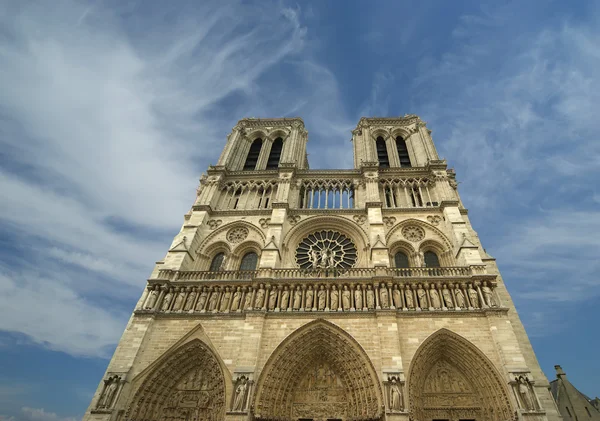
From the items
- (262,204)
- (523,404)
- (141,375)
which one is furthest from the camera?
(262,204)

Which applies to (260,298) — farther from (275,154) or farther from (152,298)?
(275,154)

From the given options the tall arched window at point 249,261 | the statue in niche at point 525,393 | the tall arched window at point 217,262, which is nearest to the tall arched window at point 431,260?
the statue in niche at point 525,393

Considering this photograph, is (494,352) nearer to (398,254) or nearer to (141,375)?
(398,254)

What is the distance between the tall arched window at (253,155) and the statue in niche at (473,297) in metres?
15.1

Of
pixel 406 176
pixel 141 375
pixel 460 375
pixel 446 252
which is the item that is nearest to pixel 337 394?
pixel 460 375

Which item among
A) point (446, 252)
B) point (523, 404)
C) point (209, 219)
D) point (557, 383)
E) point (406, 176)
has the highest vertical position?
point (406, 176)

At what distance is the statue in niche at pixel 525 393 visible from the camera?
988 cm

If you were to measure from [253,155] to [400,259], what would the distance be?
12878 mm

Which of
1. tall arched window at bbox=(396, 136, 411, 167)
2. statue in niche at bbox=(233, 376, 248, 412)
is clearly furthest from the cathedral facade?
tall arched window at bbox=(396, 136, 411, 167)

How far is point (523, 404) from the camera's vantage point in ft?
32.6

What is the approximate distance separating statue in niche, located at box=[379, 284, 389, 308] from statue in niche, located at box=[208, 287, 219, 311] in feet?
22.9

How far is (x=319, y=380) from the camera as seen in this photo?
40.0 ft

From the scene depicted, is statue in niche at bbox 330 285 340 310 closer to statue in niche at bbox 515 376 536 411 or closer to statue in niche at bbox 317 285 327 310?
statue in niche at bbox 317 285 327 310

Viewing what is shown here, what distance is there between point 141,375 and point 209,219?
331 inches
